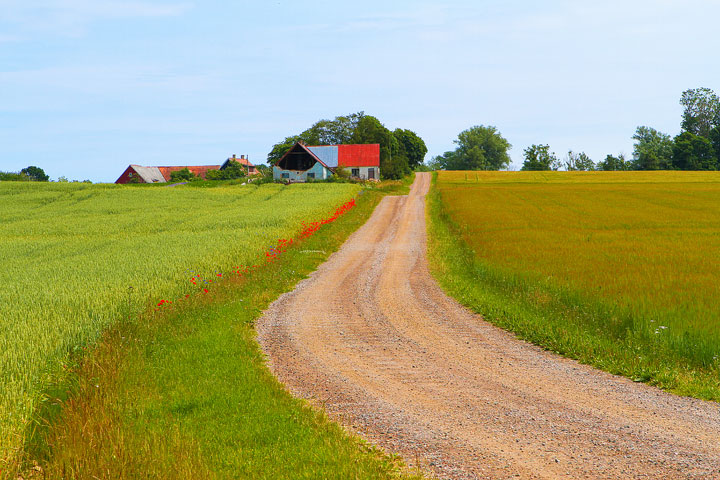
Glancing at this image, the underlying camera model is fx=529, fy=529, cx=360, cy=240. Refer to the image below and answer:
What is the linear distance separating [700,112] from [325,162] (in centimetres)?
12361

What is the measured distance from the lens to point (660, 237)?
87.0 ft

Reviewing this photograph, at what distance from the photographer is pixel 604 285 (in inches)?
614

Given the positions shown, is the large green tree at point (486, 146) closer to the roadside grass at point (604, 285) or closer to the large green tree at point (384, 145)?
the large green tree at point (384, 145)

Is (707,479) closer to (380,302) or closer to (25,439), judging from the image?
(25,439)

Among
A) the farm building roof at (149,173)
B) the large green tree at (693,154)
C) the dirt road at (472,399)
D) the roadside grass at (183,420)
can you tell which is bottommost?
the dirt road at (472,399)

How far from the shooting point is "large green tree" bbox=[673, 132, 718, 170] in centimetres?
12775

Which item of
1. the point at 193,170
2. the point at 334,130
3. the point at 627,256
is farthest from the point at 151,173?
the point at 627,256

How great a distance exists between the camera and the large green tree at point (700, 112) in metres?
153

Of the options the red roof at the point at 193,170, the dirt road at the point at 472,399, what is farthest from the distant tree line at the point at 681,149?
the dirt road at the point at 472,399

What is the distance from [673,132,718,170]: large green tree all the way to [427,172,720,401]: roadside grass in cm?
10771

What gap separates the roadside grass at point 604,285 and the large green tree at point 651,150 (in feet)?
353

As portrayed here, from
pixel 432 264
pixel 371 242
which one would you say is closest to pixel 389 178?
pixel 371 242

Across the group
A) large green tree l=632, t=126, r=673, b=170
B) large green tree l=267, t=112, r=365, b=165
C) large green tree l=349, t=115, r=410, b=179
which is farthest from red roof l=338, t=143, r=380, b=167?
large green tree l=632, t=126, r=673, b=170

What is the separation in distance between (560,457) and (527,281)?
1060 centimetres
